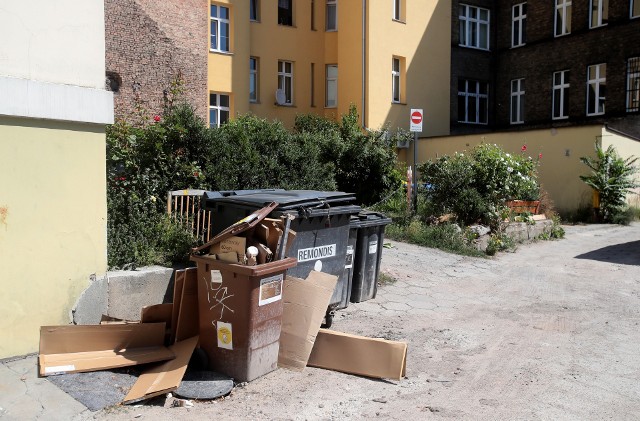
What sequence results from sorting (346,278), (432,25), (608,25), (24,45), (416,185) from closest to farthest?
(24,45)
(346,278)
(416,185)
(608,25)
(432,25)

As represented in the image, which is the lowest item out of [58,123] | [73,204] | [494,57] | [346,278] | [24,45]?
[346,278]

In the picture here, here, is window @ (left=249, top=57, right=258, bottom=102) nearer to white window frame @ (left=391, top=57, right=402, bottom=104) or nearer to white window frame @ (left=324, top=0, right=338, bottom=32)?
white window frame @ (left=324, top=0, right=338, bottom=32)

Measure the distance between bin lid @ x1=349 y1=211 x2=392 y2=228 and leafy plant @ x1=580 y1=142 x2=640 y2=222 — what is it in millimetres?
11526

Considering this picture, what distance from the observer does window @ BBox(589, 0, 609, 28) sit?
78.5ft

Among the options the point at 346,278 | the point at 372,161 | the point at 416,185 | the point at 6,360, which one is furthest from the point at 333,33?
the point at 6,360

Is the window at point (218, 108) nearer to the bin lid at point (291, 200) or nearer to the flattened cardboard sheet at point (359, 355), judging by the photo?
the bin lid at point (291, 200)

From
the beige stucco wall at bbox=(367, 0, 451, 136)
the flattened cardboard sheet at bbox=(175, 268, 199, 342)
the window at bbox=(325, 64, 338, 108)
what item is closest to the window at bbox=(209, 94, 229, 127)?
the window at bbox=(325, 64, 338, 108)

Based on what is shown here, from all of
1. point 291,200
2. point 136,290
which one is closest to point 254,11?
point 291,200

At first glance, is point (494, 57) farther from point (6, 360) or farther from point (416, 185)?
point (6, 360)

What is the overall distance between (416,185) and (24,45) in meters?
9.84

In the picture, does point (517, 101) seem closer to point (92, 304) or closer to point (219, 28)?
point (219, 28)

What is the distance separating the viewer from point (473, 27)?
27859mm

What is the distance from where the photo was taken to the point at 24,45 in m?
5.95

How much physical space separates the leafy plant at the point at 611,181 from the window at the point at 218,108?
12.3m
